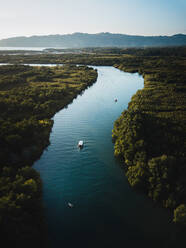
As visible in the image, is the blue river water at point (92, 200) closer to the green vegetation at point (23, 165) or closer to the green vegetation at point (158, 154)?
the green vegetation at point (158, 154)

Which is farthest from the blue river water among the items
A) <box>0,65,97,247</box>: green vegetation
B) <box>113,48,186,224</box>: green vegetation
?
<box>0,65,97,247</box>: green vegetation

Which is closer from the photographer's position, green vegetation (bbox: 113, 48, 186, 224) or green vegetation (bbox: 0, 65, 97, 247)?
green vegetation (bbox: 0, 65, 97, 247)

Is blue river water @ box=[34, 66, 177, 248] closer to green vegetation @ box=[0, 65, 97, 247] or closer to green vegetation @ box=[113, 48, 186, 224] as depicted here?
green vegetation @ box=[113, 48, 186, 224]

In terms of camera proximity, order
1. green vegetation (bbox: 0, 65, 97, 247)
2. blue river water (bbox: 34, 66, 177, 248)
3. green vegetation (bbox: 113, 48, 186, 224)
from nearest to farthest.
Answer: green vegetation (bbox: 0, 65, 97, 247) < blue river water (bbox: 34, 66, 177, 248) < green vegetation (bbox: 113, 48, 186, 224)

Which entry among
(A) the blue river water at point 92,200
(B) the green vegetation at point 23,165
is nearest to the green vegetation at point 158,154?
(A) the blue river water at point 92,200

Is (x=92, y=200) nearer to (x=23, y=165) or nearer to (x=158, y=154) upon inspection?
(x=158, y=154)

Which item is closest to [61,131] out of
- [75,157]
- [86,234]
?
[75,157]

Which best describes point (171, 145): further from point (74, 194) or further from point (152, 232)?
point (74, 194)

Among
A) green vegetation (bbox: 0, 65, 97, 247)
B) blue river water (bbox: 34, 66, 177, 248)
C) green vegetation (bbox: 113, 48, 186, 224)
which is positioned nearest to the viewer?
green vegetation (bbox: 0, 65, 97, 247)

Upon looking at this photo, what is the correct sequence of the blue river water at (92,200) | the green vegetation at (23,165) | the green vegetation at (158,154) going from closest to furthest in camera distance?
the green vegetation at (23,165) < the blue river water at (92,200) < the green vegetation at (158,154)
